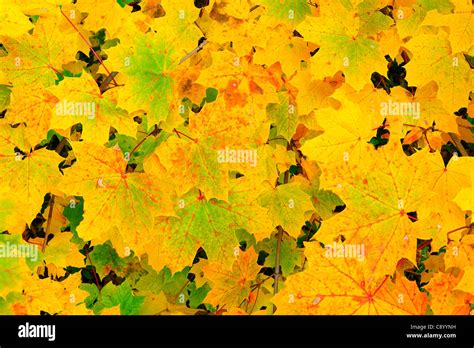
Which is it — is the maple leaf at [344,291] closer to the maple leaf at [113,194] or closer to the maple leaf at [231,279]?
the maple leaf at [113,194]

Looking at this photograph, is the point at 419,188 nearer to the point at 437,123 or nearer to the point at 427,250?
the point at 437,123

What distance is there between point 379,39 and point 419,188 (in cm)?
54

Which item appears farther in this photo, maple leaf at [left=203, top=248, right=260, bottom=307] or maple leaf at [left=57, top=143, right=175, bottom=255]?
maple leaf at [left=203, top=248, right=260, bottom=307]

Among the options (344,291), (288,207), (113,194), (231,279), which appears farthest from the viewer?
(231,279)

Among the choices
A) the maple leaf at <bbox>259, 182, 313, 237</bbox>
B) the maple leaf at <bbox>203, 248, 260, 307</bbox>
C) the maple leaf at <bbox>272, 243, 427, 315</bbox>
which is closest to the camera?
the maple leaf at <bbox>272, 243, 427, 315</bbox>

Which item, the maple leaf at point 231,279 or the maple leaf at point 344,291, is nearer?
the maple leaf at point 344,291

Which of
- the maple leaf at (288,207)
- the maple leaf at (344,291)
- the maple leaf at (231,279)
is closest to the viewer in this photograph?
the maple leaf at (344,291)

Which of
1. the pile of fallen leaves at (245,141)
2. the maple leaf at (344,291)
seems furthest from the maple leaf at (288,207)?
the maple leaf at (344,291)

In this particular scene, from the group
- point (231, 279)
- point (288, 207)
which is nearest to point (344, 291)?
point (288, 207)

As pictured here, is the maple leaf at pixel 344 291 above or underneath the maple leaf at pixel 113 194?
underneath

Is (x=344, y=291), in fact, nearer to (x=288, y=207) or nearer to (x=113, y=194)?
(x=288, y=207)

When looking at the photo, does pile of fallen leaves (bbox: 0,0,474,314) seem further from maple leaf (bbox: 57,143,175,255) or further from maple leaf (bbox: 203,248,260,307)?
maple leaf (bbox: 203,248,260,307)

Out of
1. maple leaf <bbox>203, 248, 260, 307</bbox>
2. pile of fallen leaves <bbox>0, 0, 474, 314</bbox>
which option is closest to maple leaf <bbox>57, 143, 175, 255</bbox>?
pile of fallen leaves <bbox>0, 0, 474, 314</bbox>

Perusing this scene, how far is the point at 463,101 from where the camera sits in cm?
185
